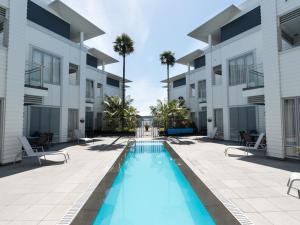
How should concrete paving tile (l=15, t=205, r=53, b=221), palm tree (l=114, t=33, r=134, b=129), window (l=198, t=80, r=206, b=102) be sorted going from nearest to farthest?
concrete paving tile (l=15, t=205, r=53, b=221), palm tree (l=114, t=33, r=134, b=129), window (l=198, t=80, r=206, b=102)

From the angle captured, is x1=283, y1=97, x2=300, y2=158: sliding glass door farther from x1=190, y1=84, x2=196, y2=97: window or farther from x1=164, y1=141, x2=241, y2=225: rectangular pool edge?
x1=190, y1=84, x2=196, y2=97: window

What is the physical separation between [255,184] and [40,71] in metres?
A: 13.5

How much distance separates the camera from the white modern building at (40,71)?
924 cm

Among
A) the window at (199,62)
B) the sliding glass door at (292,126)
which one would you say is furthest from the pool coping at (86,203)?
the window at (199,62)

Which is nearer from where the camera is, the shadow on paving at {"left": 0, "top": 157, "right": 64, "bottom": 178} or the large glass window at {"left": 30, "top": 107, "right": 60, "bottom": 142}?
the shadow on paving at {"left": 0, "top": 157, "right": 64, "bottom": 178}

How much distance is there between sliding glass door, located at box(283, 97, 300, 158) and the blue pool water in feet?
17.8

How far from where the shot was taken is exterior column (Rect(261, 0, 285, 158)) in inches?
392

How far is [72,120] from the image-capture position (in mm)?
18344

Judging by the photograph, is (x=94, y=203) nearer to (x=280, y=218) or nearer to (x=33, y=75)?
(x=280, y=218)

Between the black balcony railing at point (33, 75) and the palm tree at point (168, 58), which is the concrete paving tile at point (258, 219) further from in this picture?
the palm tree at point (168, 58)

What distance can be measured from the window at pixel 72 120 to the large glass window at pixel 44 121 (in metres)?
1.60

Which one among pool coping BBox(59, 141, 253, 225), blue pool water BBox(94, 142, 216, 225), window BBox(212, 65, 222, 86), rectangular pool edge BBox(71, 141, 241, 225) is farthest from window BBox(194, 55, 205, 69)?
pool coping BBox(59, 141, 253, 225)

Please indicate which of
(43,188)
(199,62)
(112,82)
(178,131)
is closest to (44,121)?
(43,188)

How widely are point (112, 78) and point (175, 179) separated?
1055 inches
